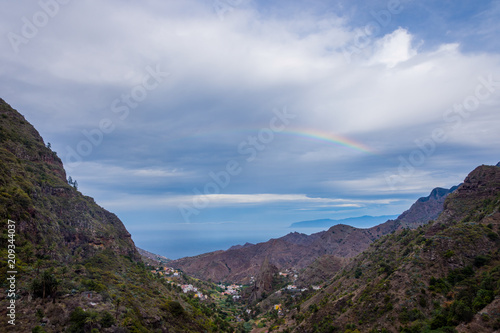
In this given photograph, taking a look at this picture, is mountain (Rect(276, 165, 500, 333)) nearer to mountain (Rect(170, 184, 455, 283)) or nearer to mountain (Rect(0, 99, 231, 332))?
mountain (Rect(0, 99, 231, 332))

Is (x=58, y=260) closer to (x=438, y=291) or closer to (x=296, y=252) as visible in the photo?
(x=438, y=291)

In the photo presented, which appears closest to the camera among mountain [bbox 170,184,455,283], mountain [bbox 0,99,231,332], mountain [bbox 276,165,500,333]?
mountain [bbox 0,99,231,332]

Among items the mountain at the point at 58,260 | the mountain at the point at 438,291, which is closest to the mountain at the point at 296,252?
the mountain at the point at 58,260

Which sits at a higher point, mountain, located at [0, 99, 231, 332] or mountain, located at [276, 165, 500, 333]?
mountain, located at [0, 99, 231, 332]

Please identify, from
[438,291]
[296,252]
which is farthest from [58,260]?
[296,252]

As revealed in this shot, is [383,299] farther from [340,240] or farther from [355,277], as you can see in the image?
[340,240]

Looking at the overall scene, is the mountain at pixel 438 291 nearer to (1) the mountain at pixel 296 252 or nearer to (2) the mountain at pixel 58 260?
(2) the mountain at pixel 58 260

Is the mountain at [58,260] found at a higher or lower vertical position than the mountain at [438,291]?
higher

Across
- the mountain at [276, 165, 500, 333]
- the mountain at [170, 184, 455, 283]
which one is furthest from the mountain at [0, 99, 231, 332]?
the mountain at [170, 184, 455, 283]
